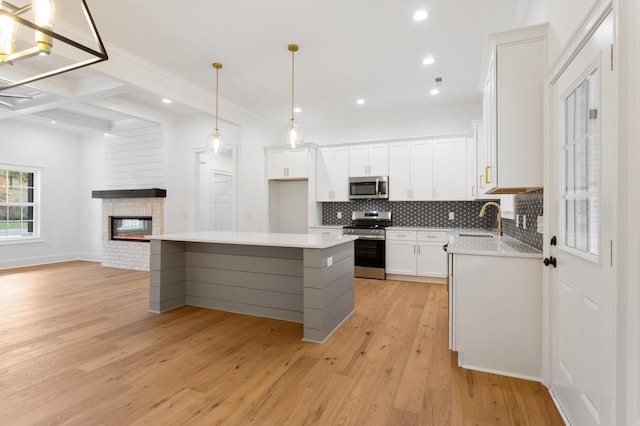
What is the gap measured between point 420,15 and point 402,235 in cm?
316

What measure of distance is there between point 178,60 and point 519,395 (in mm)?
4509

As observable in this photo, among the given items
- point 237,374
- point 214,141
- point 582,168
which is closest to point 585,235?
point 582,168

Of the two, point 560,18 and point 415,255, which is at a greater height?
point 560,18

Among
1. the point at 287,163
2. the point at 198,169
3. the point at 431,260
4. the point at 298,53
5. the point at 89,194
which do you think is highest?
the point at 298,53

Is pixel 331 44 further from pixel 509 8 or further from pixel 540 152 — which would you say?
pixel 540 152

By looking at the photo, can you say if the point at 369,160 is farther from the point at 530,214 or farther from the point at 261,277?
the point at 530,214

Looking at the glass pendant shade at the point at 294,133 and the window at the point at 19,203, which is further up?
the glass pendant shade at the point at 294,133

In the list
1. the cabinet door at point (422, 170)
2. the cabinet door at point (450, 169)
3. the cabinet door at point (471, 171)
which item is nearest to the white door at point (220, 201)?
the cabinet door at point (422, 170)

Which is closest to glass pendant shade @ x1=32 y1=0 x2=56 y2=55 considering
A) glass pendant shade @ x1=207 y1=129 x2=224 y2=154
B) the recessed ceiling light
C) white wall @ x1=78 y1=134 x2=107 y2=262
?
glass pendant shade @ x1=207 y1=129 x2=224 y2=154

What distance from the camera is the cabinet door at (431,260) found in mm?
4855

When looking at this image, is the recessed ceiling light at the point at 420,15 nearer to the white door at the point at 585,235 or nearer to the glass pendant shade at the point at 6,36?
the white door at the point at 585,235

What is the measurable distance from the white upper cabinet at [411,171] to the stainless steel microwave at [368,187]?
0.12m

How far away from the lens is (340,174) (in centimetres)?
575

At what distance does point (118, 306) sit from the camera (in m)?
3.78
